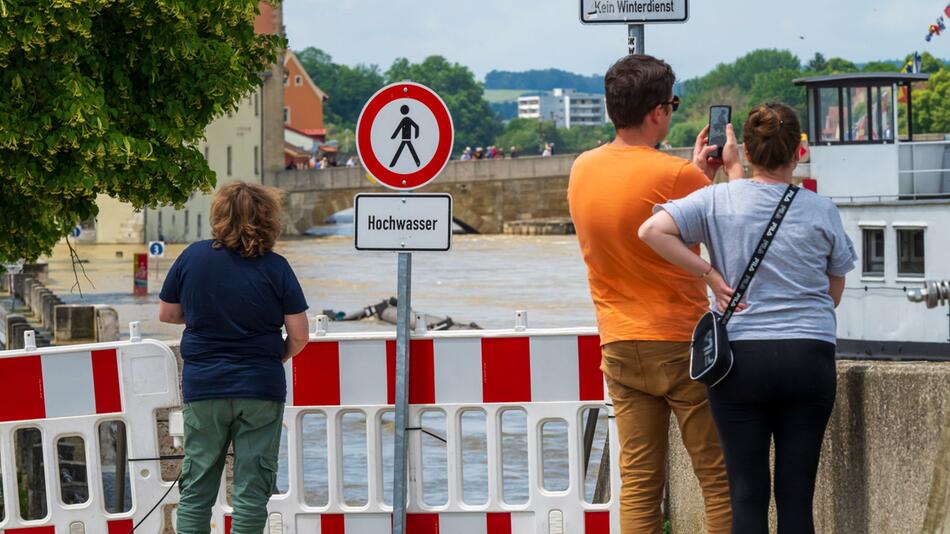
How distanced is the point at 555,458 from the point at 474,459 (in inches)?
35.7

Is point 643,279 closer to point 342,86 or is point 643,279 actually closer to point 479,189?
point 479,189

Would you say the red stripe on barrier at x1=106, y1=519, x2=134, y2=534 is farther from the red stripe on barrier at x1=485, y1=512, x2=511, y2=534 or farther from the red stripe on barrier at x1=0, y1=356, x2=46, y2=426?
the red stripe on barrier at x1=485, y1=512, x2=511, y2=534

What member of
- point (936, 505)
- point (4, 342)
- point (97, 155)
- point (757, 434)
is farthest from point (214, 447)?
point (4, 342)

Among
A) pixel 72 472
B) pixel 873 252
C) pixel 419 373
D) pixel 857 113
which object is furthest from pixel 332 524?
pixel 857 113

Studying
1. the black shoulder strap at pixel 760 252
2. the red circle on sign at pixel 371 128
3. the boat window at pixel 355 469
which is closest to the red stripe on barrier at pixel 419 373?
the red circle on sign at pixel 371 128

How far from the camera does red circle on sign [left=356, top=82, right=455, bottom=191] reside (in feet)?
20.9

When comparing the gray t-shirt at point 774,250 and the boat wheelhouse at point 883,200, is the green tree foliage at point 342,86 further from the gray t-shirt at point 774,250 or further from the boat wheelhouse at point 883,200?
the gray t-shirt at point 774,250

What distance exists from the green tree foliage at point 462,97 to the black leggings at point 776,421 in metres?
175

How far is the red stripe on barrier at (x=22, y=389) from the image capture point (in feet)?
21.1

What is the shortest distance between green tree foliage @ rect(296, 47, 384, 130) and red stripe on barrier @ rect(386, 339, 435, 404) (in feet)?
555

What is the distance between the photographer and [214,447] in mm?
5402

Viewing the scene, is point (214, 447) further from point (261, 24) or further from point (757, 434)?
point (261, 24)

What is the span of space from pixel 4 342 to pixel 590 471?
26.0 ft

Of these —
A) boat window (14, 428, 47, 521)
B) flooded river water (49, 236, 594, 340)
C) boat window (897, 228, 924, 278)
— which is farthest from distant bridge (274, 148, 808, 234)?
boat window (14, 428, 47, 521)
